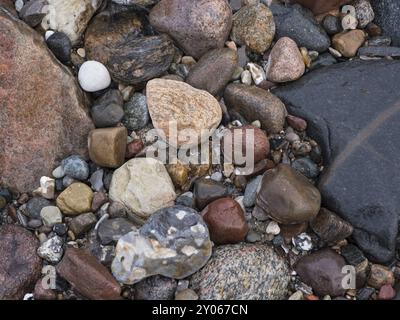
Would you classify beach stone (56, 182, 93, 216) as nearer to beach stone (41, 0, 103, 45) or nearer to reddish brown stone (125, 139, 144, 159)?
reddish brown stone (125, 139, 144, 159)

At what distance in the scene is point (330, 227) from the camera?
8.30 ft

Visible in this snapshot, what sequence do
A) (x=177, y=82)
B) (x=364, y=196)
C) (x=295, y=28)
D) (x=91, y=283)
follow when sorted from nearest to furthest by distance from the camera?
(x=91, y=283) → (x=364, y=196) → (x=177, y=82) → (x=295, y=28)

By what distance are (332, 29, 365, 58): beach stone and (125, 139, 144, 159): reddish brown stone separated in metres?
1.29

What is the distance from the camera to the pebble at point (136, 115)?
9.05 feet

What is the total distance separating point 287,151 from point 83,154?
1109 millimetres

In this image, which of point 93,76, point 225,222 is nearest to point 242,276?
point 225,222

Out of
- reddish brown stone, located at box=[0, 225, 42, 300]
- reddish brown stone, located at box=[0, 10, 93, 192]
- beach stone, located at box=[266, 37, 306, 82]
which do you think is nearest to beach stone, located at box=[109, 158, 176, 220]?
reddish brown stone, located at box=[0, 10, 93, 192]

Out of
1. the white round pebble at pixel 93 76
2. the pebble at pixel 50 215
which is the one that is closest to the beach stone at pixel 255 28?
the white round pebble at pixel 93 76

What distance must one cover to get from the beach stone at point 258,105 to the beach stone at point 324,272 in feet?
2.35

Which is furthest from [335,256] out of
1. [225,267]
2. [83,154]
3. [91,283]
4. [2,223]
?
[2,223]

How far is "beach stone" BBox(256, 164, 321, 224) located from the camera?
8.12 feet

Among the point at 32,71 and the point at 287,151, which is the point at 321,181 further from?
the point at 32,71

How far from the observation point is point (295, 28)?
2939 mm

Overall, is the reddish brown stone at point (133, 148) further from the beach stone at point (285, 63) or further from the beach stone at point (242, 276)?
the beach stone at point (285, 63)
